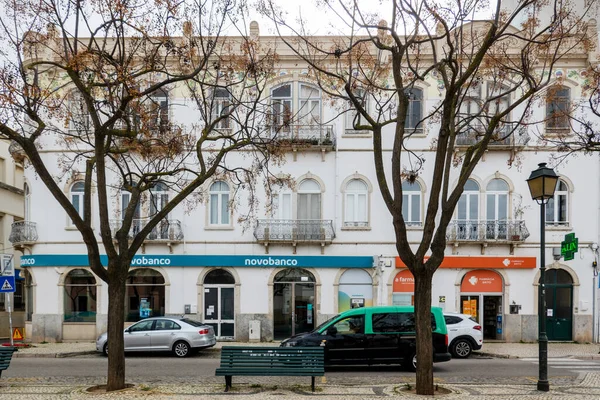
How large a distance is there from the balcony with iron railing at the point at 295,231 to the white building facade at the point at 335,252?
0.13 ft

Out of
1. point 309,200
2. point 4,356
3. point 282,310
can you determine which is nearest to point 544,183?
point 4,356

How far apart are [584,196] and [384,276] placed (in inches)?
322

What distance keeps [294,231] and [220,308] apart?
4.14 m

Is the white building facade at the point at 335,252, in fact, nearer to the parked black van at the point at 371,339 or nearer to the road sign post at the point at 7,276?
the road sign post at the point at 7,276

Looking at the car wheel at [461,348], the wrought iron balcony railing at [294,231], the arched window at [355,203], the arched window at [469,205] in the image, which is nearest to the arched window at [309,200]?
the wrought iron balcony railing at [294,231]

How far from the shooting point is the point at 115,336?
12.9 meters

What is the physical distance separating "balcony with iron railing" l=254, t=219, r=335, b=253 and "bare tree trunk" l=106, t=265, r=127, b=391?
1237 cm

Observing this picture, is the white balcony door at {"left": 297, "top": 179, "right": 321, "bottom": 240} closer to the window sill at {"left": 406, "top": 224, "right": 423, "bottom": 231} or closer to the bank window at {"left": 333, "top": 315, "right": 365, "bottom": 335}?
the window sill at {"left": 406, "top": 224, "right": 423, "bottom": 231}

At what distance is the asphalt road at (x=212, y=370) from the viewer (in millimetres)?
15758

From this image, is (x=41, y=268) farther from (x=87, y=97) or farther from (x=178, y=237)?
(x=87, y=97)

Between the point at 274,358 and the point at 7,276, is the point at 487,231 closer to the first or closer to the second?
the point at 274,358

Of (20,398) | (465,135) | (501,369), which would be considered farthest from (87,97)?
(465,135)

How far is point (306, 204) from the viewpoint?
84.4ft

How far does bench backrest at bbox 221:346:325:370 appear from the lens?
1334 centimetres
